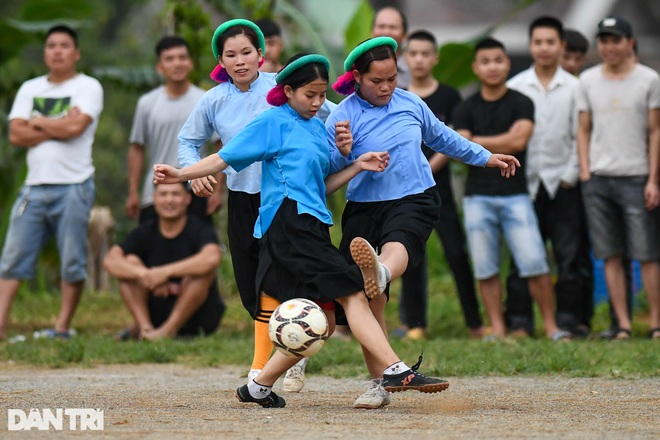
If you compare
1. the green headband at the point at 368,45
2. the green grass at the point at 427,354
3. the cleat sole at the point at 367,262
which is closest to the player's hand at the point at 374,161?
the cleat sole at the point at 367,262

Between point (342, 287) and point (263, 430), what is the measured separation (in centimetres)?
98

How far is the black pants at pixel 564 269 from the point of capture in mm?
10172

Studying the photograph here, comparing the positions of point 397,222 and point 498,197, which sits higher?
point 498,197

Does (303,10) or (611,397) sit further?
(303,10)

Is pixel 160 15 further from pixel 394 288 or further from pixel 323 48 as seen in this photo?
pixel 394 288

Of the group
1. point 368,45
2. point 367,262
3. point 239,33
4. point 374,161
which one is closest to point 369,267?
point 367,262

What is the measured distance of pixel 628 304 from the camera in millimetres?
10320

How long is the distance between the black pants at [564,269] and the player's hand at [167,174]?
15.6ft

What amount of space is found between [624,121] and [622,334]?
5.64 feet

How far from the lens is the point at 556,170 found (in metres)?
10.1

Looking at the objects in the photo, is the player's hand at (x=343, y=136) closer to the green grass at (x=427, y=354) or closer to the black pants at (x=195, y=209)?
the green grass at (x=427, y=354)

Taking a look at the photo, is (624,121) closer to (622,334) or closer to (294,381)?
(622,334)

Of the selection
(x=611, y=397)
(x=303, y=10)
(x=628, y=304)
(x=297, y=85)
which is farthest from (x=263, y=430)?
(x=303, y=10)

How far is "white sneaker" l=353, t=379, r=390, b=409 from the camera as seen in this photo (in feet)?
20.5
